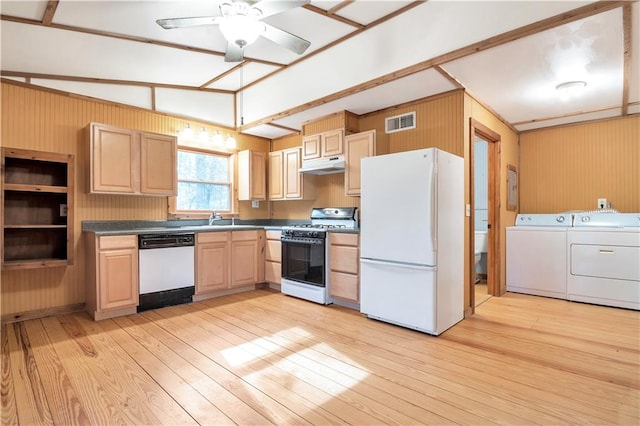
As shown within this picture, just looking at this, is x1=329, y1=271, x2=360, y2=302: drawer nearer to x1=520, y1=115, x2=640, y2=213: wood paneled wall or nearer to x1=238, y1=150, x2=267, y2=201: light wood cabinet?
x1=238, y1=150, x2=267, y2=201: light wood cabinet

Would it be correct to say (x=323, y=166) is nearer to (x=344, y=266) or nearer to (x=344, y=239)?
(x=344, y=239)

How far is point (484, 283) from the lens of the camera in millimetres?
5266

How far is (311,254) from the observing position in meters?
4.06

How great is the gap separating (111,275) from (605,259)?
5.72 meters

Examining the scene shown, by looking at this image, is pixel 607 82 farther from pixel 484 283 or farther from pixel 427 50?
pixel 484 283

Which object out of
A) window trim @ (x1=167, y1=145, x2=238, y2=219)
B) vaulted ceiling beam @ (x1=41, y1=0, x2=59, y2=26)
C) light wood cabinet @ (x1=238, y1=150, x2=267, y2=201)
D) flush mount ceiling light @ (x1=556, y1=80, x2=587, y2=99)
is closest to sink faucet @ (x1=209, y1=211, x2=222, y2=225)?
window trim @ (x1=167, y1=145, x2=238, y2=219)

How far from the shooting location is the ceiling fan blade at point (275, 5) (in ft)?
7.04

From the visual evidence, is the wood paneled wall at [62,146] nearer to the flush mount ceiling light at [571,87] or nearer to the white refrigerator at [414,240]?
the white refrigerator at [414,240]

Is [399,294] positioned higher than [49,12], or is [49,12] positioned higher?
[49,12]

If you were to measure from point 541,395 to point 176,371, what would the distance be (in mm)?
2404

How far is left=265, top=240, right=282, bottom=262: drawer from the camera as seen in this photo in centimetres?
459

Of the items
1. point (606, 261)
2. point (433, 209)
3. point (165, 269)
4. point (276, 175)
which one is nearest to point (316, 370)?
point (433, 209)

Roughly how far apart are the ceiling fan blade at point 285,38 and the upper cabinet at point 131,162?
2267 mm

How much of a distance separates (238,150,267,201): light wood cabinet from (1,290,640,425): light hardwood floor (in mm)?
2168
